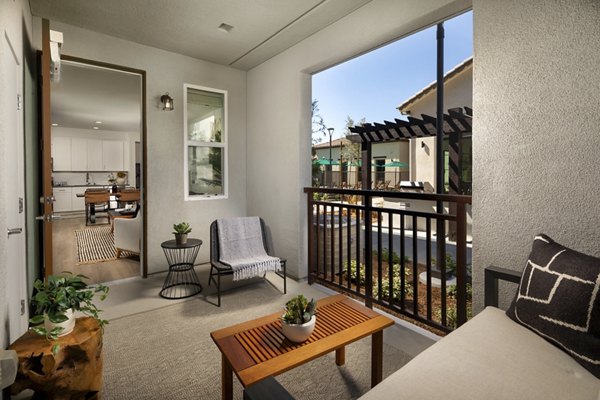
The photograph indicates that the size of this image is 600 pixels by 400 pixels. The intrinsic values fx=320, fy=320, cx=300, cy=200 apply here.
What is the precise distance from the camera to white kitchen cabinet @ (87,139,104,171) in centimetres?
1026

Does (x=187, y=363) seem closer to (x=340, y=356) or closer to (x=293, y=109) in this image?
(x=340, y=356)

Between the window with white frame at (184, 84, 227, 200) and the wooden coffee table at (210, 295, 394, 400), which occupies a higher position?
the window with white frame at (184, 84, 227, 200)

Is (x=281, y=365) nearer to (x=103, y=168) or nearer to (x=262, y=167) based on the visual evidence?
(x=262, y=167)

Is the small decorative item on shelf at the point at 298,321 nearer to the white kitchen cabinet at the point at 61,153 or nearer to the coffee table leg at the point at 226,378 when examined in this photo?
the coffee table leg at the point at 226,378

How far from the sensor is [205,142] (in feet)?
14.4

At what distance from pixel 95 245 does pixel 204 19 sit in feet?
14.7

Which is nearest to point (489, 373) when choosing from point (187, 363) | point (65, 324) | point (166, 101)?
point (187, 363)

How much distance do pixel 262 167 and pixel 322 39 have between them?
1.76 metres

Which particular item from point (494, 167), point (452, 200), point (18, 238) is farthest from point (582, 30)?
point (18, 238)

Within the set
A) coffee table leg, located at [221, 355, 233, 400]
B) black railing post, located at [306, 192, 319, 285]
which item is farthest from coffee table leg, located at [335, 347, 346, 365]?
black railing post, located at [306, 192, 319, 285]

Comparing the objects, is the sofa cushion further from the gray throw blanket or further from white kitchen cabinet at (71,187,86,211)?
white kitchen cabinet at (71,187,86,211)

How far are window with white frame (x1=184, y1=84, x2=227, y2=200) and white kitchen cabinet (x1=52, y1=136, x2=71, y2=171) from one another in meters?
7.79

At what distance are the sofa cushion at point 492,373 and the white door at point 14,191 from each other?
2045 mm

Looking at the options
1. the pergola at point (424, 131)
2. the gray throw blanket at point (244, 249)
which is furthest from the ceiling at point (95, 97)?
the pergola at point (424, 131)
